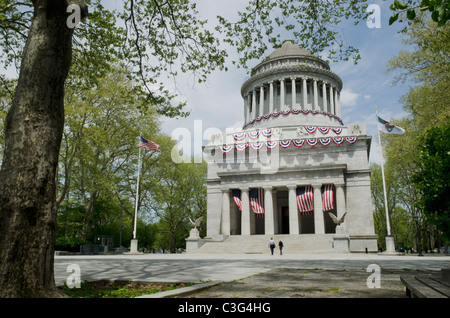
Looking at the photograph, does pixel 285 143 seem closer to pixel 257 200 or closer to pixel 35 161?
pixel 257 200

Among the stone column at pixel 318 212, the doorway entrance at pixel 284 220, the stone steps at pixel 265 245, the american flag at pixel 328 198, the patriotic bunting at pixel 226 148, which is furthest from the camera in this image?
the patriotic bunting at pixel 226 148

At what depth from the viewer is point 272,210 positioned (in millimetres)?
39188

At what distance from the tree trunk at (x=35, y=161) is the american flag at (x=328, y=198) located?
35216 millimetres

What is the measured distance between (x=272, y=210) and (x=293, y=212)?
2.45 m

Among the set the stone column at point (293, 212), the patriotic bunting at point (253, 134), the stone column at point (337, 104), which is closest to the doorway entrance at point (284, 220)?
the stone column at point (293, 212)

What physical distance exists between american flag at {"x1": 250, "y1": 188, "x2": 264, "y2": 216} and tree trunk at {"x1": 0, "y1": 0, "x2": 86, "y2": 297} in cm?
3550

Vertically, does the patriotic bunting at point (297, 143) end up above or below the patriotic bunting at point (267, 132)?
below

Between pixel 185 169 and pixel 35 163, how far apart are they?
4707cm

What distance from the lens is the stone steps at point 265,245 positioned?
31203mm

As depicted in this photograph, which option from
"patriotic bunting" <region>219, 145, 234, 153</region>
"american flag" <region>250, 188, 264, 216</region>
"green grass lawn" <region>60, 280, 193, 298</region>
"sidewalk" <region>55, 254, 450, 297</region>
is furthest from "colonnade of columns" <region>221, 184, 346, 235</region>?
"green grass lawn" <region>60, 280, 193, 298</region>

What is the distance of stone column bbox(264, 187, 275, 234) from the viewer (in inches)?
1513

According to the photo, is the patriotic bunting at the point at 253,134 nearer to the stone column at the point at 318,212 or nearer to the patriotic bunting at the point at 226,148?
the patriotic bunting at the point at 226,148

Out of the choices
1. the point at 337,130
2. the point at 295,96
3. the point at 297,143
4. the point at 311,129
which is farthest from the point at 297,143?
the point at 295,96

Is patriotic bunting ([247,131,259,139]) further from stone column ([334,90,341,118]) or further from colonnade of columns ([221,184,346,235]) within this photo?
stone column ([334,90,341,118])
